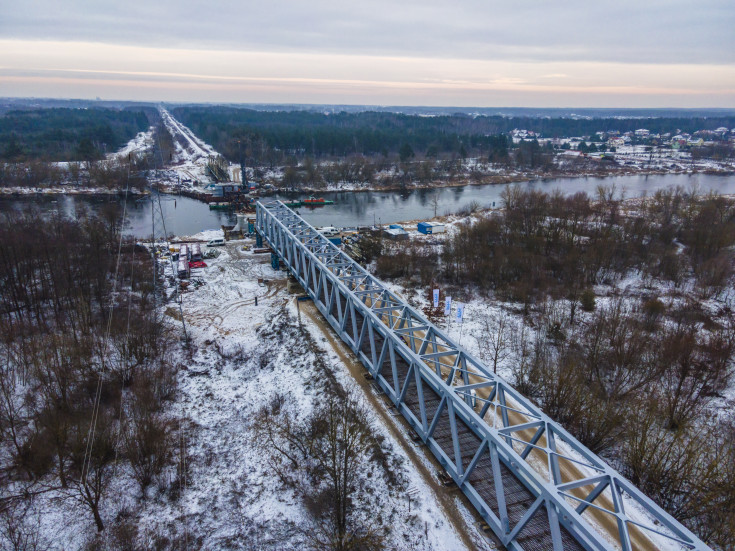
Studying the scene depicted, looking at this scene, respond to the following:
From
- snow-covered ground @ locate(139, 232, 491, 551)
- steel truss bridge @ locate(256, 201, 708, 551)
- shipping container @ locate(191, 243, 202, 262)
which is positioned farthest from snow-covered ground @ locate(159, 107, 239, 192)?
steel truss bridge @ locate(256, 201, 708, 551)

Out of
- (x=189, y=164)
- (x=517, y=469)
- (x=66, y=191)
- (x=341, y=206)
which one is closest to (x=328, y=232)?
(x=341, y=206)

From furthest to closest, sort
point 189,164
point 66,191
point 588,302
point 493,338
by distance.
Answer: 1. point 189,164
2. point 66,191
3. point 588,302
4. point 493,338

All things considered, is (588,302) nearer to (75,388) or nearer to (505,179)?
(75,388)

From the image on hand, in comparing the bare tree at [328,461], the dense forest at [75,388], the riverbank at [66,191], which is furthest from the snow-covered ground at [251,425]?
the riverbank at [66,191]

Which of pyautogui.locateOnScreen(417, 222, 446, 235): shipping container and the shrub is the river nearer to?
pyautogui.locateOnScreen(417, 222, 446, 235): shipping container

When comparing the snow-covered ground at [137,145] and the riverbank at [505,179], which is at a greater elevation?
the snow-covered ground at [137,145]

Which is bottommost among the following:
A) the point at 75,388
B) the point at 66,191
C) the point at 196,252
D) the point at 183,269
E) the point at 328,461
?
the point at 328,461

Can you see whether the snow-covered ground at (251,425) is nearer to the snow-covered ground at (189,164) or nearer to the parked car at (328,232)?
the parked car at (328,232)
